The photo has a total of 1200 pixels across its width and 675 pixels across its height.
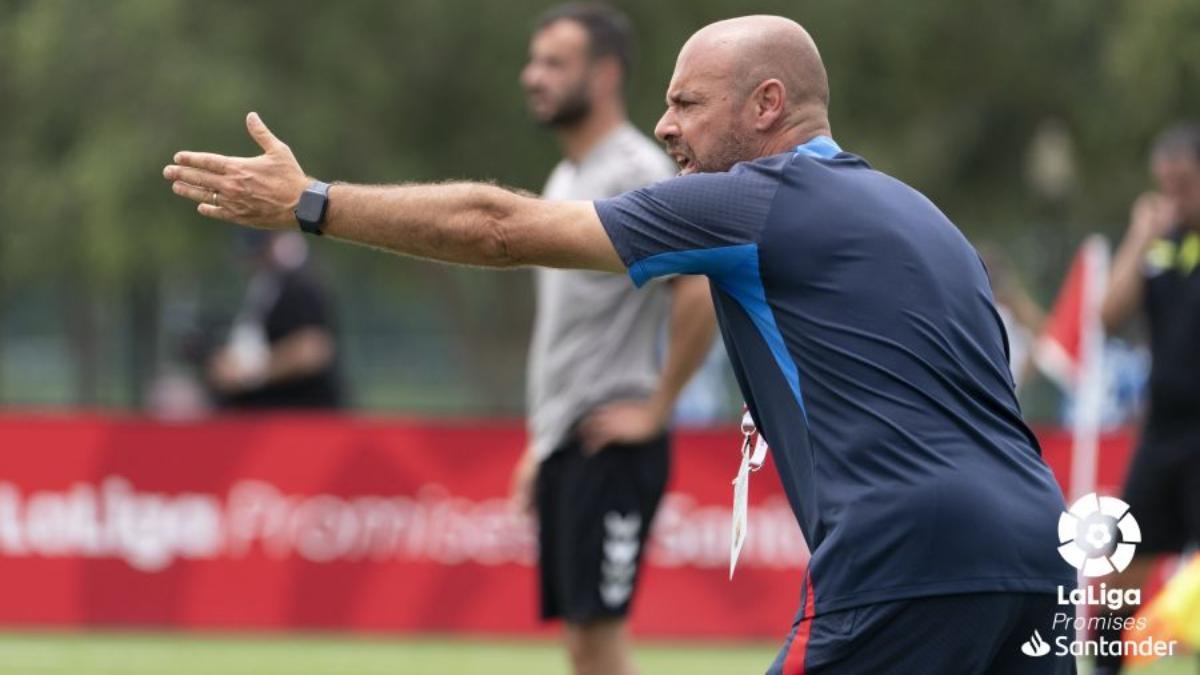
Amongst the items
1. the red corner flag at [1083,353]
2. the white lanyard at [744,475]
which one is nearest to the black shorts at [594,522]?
the white lanyard at [744,475]

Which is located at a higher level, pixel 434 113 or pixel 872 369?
pixel 434 113

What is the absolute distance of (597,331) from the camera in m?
7.43

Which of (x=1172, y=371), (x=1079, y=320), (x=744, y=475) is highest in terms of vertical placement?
(x=1079, y=320)

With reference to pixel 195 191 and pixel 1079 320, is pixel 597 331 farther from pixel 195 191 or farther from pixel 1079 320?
pixel 1079 320

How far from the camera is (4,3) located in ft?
77.1

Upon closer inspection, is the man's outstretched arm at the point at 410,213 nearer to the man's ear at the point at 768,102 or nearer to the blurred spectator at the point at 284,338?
the man's ear at the point at 768,102

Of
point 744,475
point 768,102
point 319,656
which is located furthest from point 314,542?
point 768,102

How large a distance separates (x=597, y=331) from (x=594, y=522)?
25.9 inches

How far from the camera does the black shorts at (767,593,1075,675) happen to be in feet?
14.0

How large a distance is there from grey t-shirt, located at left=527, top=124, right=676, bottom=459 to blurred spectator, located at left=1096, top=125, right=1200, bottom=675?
2.52m

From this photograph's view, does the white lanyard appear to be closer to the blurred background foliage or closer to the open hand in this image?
the open hand

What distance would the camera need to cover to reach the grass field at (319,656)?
1083 centimetres

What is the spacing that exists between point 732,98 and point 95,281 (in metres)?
21.3

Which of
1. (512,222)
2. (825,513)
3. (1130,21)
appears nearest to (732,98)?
(512,222)
